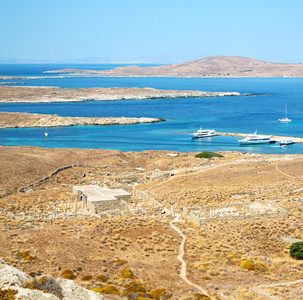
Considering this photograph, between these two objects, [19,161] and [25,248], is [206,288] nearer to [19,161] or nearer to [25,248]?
[25,248]

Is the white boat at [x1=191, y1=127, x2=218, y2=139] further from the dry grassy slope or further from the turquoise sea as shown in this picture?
the dry grassy slope

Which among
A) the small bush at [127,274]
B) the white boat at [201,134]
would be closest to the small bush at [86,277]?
the small bush at [127,274]

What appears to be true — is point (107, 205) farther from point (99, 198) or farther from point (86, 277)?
point (86, 277)

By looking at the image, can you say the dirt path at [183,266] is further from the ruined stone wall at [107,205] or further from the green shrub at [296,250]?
the green shrub at [296,250]

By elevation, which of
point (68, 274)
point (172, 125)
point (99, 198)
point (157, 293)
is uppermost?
point (99, 198)

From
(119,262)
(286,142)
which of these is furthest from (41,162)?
(286,142)

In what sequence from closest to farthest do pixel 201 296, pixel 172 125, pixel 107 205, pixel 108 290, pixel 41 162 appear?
1. pixel 108 290
2. pixel 201 296
3. pixel 107 205
4. pixel 41 162
5. pixel 172 125

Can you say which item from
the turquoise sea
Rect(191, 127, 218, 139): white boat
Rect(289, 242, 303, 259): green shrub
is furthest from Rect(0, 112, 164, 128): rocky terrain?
Rect(289, 242, 303, 259): green shrub
